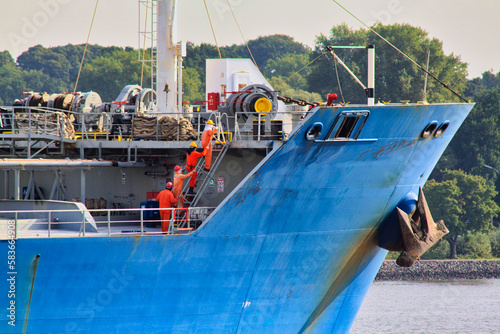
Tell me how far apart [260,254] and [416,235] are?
4.21 metres

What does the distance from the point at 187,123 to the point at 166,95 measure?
332 cm

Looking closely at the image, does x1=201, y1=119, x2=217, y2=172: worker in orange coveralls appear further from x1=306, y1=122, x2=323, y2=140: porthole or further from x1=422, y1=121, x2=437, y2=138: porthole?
x1=422, y1=121, x2=437, y2=138: porthole

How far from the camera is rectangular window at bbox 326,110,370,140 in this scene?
17375 millimetres

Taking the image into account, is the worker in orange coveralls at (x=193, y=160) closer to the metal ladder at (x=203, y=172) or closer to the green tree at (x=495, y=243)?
the metal ladder at (x=203, y=172)

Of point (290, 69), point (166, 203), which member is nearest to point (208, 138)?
point (166, 203)

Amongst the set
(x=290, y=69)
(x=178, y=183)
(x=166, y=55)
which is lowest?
(x=178, y=183)

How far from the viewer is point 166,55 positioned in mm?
23359

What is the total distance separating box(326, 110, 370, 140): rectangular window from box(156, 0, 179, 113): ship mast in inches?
301

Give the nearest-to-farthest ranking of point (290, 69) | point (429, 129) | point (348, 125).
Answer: point (348, 125) < point (429, 129) < point (290, 69)

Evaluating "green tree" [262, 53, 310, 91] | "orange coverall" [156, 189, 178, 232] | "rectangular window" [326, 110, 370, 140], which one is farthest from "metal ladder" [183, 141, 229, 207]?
"green tree" [262, 53, 310, 91]

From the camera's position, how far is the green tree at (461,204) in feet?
201

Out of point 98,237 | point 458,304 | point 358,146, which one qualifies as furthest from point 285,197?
point 458,304

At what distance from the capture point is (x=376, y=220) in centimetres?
1939

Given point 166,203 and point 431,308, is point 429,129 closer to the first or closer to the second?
point 166,203
